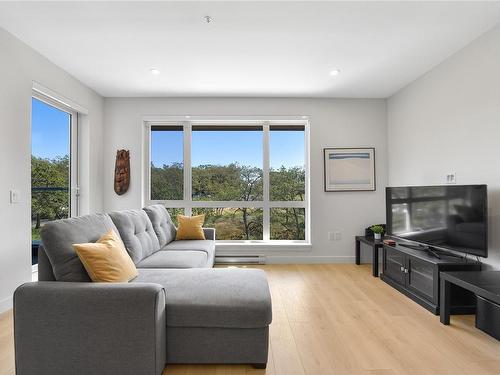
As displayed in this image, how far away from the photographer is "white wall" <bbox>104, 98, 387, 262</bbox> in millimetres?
4383

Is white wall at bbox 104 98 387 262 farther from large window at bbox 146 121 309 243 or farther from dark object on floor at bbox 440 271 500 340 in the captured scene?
dark object on floor at bbox 440 271 500 340

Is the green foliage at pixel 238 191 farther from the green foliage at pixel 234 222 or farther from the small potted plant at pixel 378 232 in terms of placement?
the small potted plant at pixel 378 232

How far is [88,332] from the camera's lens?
155cm

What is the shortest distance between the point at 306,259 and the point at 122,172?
9.98ft

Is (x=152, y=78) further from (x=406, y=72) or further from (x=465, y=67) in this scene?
(x=465, y=67)

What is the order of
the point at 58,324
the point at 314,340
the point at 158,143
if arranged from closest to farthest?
the point at 58,324 → the point at 314,340 → the point at 158,143

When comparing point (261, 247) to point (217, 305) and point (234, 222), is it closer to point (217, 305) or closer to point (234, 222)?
point (234, 222)

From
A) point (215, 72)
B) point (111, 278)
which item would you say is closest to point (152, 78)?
point (215, 72)

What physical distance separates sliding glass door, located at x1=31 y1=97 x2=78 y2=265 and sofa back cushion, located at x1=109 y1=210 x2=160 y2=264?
94 centimetres

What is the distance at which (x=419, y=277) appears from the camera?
285cm

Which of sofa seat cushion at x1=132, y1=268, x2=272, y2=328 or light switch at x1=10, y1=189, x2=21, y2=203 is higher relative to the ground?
light switch at x1=10, y1=189, x2=21, y2=203

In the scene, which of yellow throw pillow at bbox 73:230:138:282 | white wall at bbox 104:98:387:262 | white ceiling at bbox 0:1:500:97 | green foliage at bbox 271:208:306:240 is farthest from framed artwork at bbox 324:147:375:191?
yellow throw pillow at bbox 73:230:138:282

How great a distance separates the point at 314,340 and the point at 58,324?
1648 mm

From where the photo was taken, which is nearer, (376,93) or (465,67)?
(465,67)
